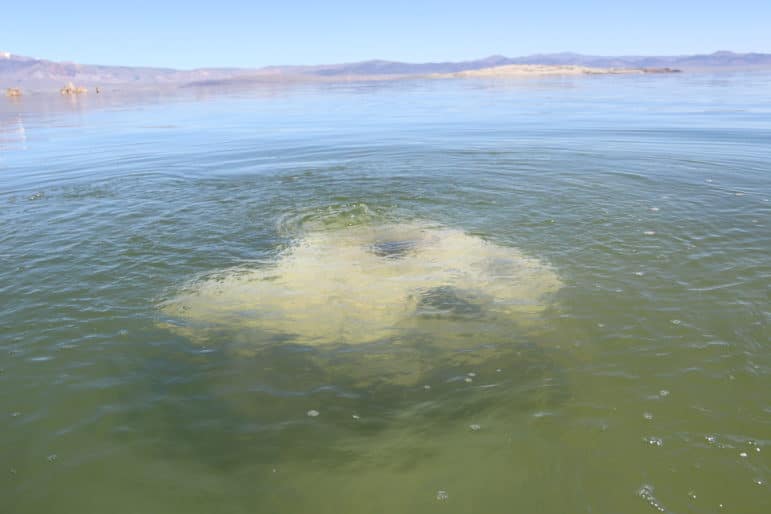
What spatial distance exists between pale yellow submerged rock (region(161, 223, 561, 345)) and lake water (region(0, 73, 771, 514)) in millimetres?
60

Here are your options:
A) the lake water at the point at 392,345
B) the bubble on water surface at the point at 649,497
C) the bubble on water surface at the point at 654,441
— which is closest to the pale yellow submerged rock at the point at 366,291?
the lake water at the point at 392,345

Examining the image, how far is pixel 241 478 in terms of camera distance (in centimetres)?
557

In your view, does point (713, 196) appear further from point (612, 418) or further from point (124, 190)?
point (124, 190)

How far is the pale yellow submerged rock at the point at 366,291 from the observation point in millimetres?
8867

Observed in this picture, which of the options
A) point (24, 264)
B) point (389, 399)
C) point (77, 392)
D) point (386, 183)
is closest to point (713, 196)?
point (386, 183)

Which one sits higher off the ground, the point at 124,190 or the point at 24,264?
the point at 124,190

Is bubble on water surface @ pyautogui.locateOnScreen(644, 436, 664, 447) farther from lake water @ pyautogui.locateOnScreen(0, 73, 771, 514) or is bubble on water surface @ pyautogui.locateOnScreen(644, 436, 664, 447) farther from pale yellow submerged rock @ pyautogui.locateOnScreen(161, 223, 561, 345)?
pale yellow submerged rock @ pyautogui.locateOnScreen(161, 223, 561, 345)

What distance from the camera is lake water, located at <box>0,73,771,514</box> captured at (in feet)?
18.1

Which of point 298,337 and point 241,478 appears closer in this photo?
point 241,478

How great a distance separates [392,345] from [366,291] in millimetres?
2074

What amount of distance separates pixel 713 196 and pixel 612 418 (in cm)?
1203

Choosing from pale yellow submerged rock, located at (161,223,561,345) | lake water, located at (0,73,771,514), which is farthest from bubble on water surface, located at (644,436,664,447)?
pale yellow submerged rock, located at (161,223,561,345)

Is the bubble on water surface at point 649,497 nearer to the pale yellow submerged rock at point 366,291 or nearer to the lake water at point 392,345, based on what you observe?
the lake water at point 392,345

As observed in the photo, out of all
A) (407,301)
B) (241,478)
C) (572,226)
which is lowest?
(241,478)
